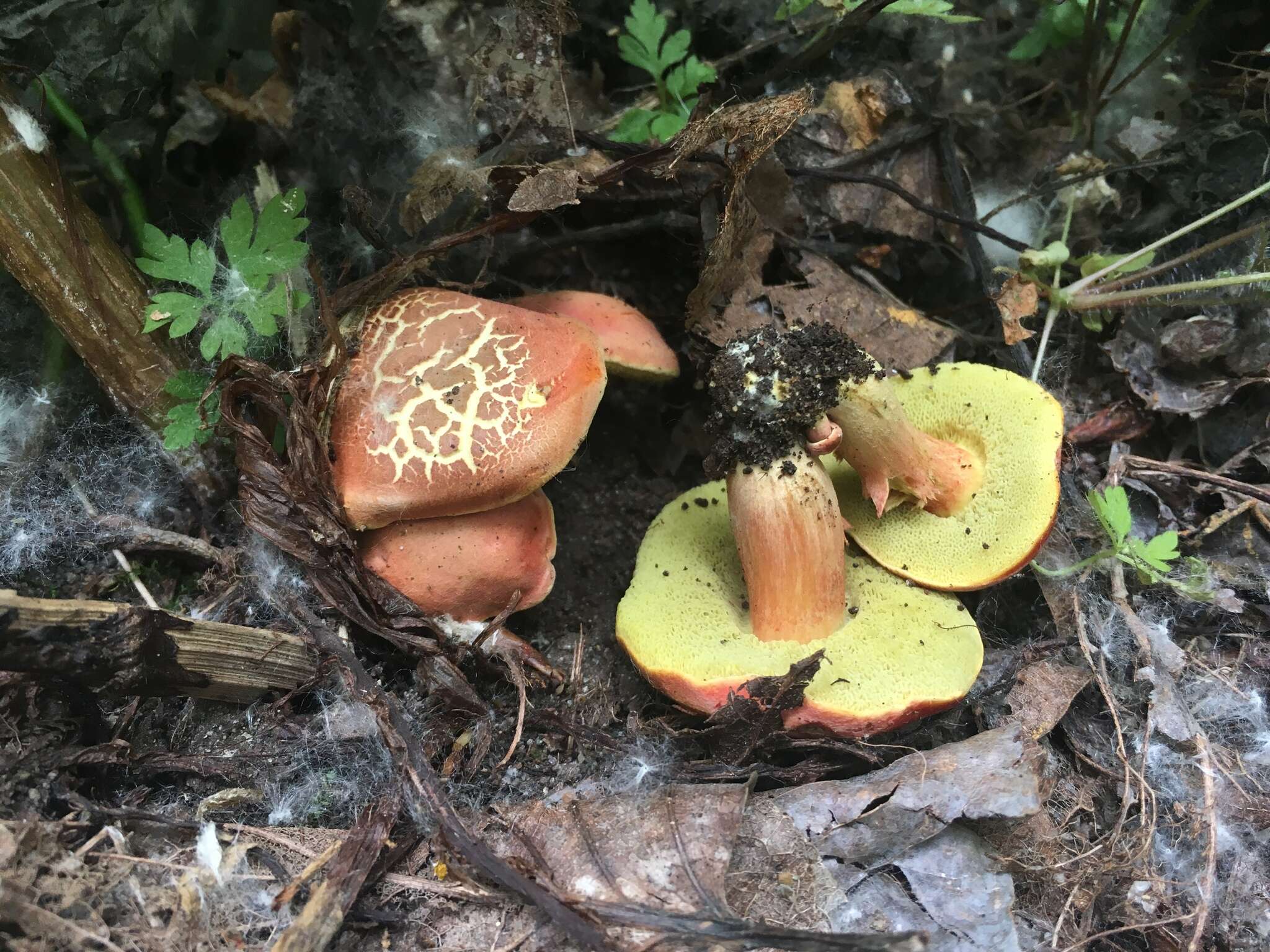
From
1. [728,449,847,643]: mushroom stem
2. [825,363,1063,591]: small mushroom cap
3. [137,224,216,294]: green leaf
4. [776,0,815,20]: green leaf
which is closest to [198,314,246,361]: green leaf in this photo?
[137,224,216,294]: green leaf

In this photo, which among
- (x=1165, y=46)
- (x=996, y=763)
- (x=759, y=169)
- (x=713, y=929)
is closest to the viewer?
(x=713, y=929)

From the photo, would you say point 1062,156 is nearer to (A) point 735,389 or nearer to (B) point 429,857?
(A) point 735,389

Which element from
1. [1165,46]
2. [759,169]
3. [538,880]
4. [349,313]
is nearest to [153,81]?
[349,313]

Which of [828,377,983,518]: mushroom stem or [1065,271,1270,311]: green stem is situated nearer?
[828,377,983,518]: mushroom stem

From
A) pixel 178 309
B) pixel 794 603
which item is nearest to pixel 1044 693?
pixel 794 603

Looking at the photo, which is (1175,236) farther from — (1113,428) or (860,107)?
(860,107)

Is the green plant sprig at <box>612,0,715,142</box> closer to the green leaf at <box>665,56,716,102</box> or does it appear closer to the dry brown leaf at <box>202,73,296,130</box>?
the green leaf at <box>665,56,716,102</box>

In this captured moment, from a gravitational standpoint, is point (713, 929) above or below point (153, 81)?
below
